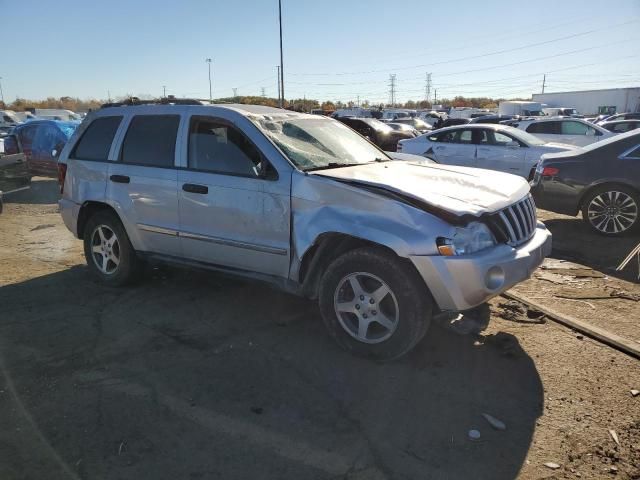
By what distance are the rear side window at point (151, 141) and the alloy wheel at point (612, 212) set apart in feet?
18.9

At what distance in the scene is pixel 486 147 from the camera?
35.7 ft

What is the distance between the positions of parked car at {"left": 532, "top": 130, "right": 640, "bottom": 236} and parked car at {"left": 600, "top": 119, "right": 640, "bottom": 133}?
34.3 ft

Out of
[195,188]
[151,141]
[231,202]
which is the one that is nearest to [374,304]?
[231,202]

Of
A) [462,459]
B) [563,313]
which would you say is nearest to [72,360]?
[462,459]

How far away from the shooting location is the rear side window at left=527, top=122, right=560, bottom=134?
14.1 meters

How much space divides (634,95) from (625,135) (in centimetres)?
4584

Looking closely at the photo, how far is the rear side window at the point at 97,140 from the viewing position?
529cm

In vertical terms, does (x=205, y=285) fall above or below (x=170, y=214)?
below

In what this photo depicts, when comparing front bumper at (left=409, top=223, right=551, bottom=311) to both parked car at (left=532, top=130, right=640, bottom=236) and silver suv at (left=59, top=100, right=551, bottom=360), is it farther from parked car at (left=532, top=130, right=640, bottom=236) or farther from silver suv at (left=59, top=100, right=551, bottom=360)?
parked car at (left=532, top=130, right=640, bottom=236)

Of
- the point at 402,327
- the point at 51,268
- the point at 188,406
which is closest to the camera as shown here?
the point at 188,406

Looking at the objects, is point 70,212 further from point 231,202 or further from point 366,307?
point 366,307

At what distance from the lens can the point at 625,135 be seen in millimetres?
7113

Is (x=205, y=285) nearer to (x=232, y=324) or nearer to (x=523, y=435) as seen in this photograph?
(x=232, y=324)

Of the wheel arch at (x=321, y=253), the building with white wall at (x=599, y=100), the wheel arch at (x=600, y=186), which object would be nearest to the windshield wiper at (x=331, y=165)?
the wheel arch at (x=321, y=253)
